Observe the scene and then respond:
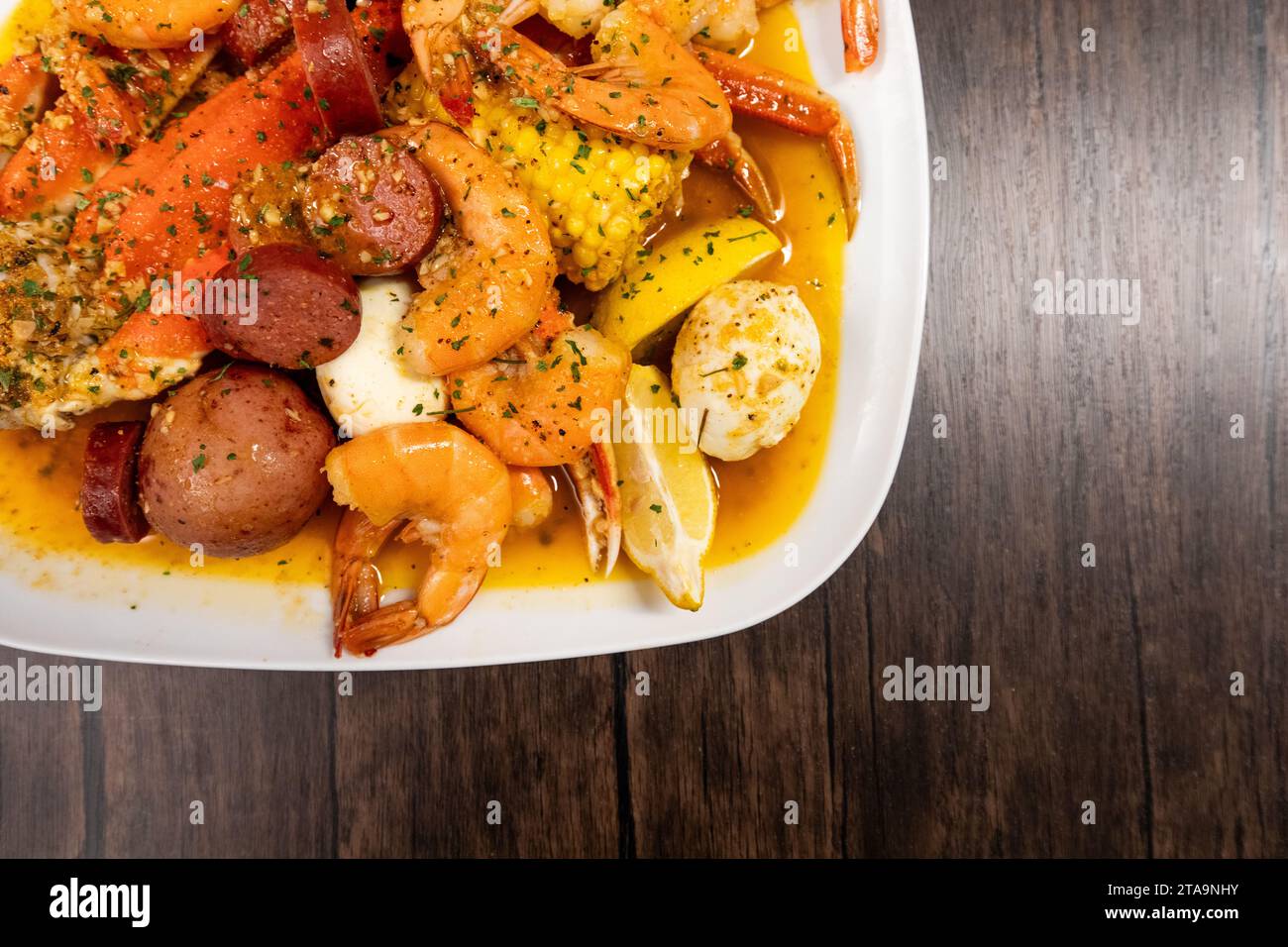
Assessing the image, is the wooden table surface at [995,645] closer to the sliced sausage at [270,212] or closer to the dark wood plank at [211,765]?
the dark wood plank at [211,765]

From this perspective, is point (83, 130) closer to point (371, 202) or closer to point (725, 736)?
point (371, 202)

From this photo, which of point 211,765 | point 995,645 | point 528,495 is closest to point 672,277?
point 528,495

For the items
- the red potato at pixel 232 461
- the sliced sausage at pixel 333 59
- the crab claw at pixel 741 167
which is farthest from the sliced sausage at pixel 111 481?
the crab claw at pixel 741 167

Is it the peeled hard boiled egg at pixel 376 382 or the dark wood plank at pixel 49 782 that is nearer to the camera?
the peeled hard boiled egg at pixel 376 382

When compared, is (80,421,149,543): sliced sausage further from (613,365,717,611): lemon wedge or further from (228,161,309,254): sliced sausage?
(613,365,717,611): lemon wedge
